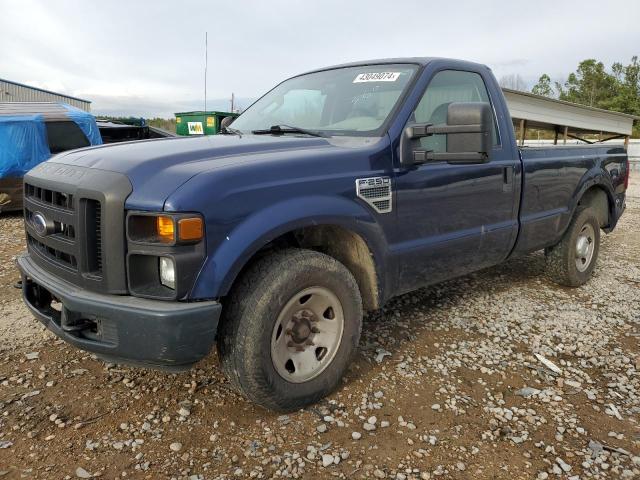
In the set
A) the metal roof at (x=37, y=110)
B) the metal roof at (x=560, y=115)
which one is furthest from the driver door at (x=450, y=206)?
the metal roof at (x=560, y=115)

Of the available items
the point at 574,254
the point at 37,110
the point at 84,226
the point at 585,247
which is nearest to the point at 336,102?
the point at 84,226

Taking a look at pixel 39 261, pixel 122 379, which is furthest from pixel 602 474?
pixel 39 261

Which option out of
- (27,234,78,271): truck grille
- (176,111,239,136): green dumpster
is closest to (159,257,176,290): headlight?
(27,234,78,271): truck grille

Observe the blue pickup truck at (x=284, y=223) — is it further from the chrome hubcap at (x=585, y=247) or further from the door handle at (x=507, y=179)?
the chrome hubcap at (x=585, y=247)

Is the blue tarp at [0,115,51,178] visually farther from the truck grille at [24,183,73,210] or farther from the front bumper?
the front bumper

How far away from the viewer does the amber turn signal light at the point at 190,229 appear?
202 cm

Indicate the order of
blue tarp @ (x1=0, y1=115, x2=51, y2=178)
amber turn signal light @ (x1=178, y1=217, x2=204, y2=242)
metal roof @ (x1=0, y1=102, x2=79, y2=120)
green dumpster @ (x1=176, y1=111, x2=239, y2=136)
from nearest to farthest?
amber turn signal light @ (x1=178, y1=217, x2=204, y2=242) → blue tarp @ (x1=0, y1=115, x2=51, y2=178) → metal roof @ (x1=0, y1=102, x2=79, y2=120) → green dumpster @ (x1=176, y1=111, x2=239, y2=136)

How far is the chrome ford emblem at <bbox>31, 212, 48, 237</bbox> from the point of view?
97.7 inches

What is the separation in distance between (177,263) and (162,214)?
0.21 m

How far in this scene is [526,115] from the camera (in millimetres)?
13008

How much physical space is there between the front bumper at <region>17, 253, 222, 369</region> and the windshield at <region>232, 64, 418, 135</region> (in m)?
1.57

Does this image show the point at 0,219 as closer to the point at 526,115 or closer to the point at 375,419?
the point at 375,419

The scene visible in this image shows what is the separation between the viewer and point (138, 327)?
2053 millimetres

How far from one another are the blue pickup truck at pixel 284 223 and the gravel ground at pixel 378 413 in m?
0.31
